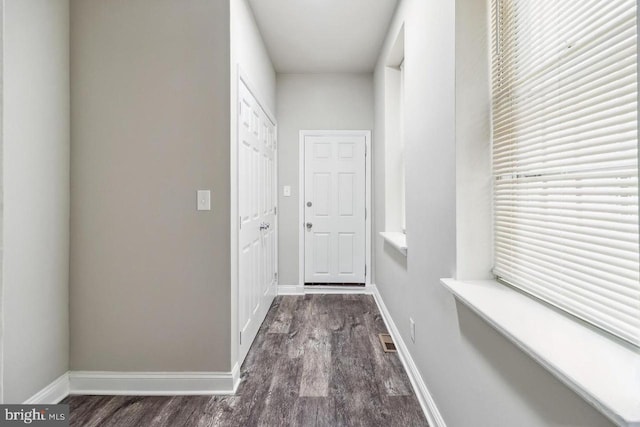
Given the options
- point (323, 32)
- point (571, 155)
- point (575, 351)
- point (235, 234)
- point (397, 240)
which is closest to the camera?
point (575, 351)

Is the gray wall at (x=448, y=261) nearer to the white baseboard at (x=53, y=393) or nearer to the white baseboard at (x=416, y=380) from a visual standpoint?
the white baseboard at (x=416, y=380)

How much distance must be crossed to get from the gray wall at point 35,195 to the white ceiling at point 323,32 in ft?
4.97

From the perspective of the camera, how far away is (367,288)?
414 cm

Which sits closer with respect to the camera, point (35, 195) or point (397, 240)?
point (35, 195)

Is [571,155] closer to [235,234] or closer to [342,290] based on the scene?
[235,234]

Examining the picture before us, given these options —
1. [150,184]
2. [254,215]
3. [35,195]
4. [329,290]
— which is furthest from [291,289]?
[35,195]

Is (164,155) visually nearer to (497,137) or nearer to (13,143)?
(13,143)

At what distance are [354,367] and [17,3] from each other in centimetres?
277

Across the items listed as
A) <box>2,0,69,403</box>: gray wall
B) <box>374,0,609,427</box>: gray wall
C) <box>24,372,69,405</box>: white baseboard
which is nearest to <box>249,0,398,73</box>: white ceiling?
<box>374,0,609,427</box>: gray wall

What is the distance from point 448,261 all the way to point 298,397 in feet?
3.92

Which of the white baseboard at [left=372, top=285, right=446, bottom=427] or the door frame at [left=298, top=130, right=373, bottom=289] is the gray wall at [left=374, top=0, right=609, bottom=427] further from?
the door frame at [left=298, top=130, right=373, bottom=289]

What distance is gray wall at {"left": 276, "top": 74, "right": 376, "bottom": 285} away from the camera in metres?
4.13

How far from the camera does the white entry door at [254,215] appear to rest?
2398 mm

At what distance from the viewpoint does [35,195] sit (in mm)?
1800
